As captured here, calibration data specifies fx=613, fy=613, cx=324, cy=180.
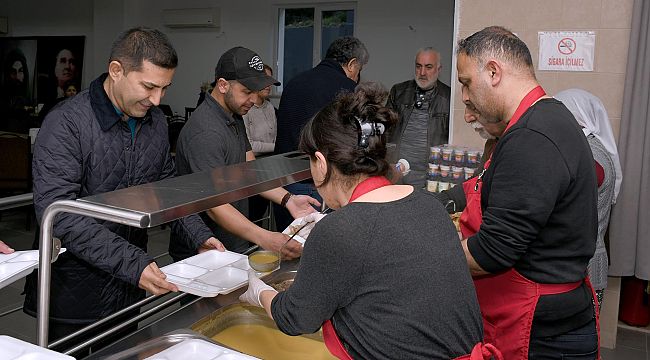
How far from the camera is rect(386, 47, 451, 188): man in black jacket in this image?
4238 millimetres

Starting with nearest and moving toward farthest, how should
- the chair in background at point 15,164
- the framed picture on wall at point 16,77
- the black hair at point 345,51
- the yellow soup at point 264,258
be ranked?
the yellow soup at point 264,258 < the black hair at point 345,51 < the chair in background at point 15,164 < the framed picture on wall at point 16,77

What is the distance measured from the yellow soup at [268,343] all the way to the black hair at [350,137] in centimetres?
75

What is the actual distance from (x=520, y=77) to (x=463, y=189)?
904mm

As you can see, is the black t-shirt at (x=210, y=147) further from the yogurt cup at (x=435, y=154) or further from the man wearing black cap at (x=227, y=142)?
the yogurt cup at (x=435, y=154)

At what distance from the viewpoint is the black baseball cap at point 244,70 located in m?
2.51

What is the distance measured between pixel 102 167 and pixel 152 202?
65cm

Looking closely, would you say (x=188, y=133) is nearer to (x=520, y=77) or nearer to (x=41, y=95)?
(x=520, y=77)

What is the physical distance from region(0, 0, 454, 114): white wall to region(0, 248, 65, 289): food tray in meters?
6.13

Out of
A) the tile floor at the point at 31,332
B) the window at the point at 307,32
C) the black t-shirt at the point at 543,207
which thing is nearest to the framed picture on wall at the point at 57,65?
the window at the point at 307,32

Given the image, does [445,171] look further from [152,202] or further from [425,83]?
[152,202]

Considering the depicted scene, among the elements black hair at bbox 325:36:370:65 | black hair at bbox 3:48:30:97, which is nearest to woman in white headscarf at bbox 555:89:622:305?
black hair at bbox 325:36:370:65

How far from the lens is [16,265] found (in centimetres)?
175

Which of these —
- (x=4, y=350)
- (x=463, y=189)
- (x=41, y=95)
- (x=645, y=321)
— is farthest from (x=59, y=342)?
(x=41, y=95)

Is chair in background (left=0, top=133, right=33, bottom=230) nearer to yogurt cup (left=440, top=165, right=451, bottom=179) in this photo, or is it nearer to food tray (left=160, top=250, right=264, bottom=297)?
yogurt cup (left=440, top=165, right=451, bottom=179)
